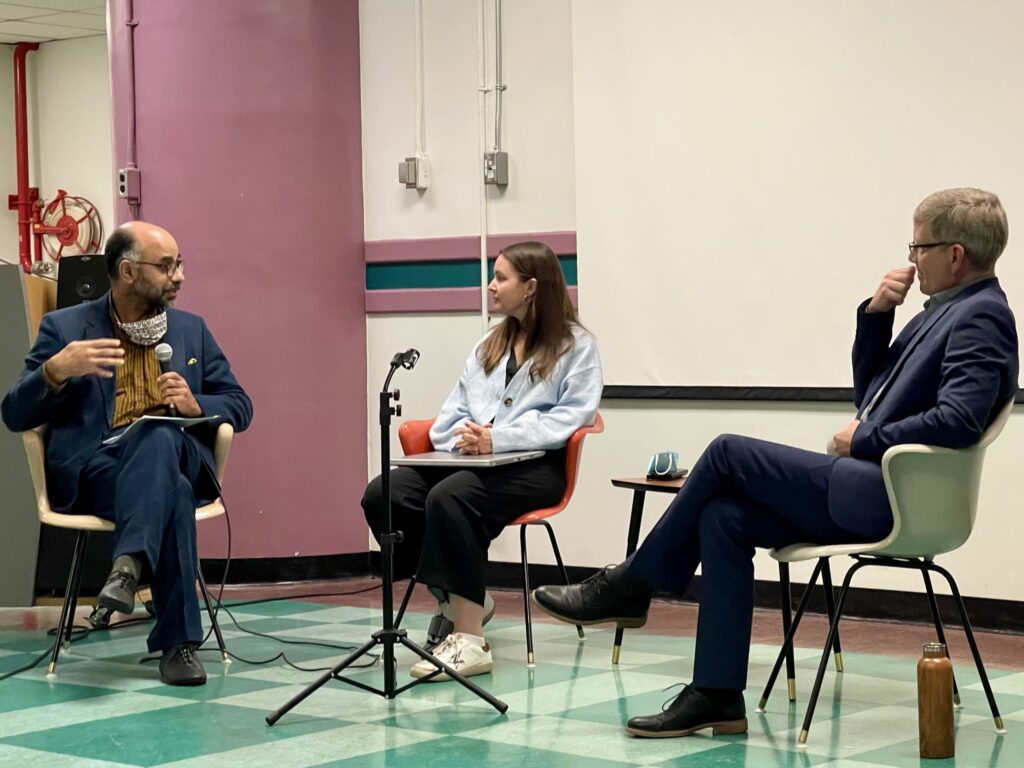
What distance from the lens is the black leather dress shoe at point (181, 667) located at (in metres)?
4.03

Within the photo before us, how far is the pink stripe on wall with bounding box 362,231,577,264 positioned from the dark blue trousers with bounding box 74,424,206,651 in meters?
1.92

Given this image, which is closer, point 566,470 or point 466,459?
point 466,459

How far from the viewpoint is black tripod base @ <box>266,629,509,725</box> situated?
3.53 metres

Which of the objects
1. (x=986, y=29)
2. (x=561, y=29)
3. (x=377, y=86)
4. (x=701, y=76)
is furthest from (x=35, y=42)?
(x=986, y=29)

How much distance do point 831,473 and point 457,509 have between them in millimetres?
1176

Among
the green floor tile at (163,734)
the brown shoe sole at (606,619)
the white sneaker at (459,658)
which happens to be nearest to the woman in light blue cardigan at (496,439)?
the white sneaker at (459,658)

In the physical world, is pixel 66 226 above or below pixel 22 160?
below

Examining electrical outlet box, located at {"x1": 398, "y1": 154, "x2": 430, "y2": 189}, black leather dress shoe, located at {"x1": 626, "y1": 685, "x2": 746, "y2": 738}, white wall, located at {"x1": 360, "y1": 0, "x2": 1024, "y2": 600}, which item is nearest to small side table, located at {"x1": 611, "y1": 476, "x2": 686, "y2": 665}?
black leather dress shoe, located at {"x1": 626, "y1": 685, "x2": 746, "y2": 738}

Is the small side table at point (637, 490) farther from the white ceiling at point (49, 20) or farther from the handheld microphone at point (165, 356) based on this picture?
the white ceiling at point (49, 20)

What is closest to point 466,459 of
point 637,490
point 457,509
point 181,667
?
point 457,509

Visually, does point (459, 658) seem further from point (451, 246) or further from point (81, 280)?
point (451, 246)

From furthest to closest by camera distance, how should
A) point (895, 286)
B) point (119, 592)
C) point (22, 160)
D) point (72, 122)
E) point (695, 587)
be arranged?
point (22, 160) < point (72, 122) < point (695, 587) < point (119, 592) < point (895, 286)

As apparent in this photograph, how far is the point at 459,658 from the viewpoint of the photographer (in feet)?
13.4

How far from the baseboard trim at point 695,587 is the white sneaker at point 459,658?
1439 millimetres
